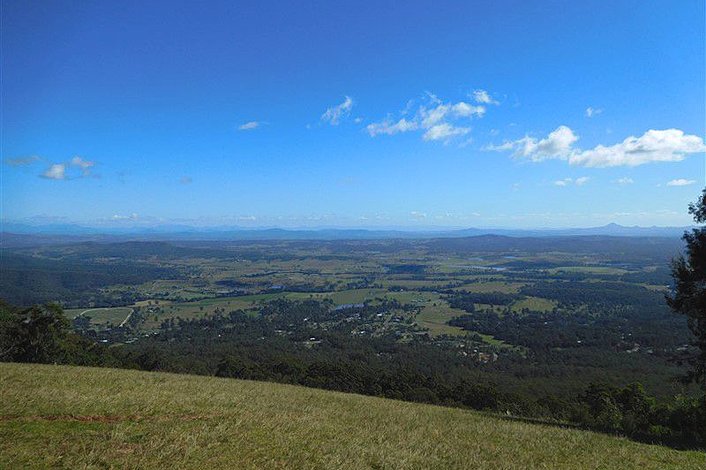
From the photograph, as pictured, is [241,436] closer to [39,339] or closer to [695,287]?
[695,287]

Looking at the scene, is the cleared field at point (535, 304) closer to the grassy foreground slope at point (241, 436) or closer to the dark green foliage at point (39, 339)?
the dark green foliage at point (39, 339)

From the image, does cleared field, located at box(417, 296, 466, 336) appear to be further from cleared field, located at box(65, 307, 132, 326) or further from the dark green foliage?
cleared field, located at box(65, 307, 132, 326)

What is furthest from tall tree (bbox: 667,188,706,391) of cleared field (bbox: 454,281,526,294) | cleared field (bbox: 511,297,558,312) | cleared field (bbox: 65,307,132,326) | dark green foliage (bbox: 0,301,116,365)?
cleared field (bbox: 454,281,526,294)

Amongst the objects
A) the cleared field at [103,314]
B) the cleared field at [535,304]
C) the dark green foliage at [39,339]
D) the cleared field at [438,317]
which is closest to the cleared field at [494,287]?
the cleared field at [535,304]

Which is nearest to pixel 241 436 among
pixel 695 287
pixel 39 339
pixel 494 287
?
pixel 695 287

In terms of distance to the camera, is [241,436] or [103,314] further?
[103,314]

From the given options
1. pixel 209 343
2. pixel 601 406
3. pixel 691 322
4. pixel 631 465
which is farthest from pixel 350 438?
pixel 209 343
